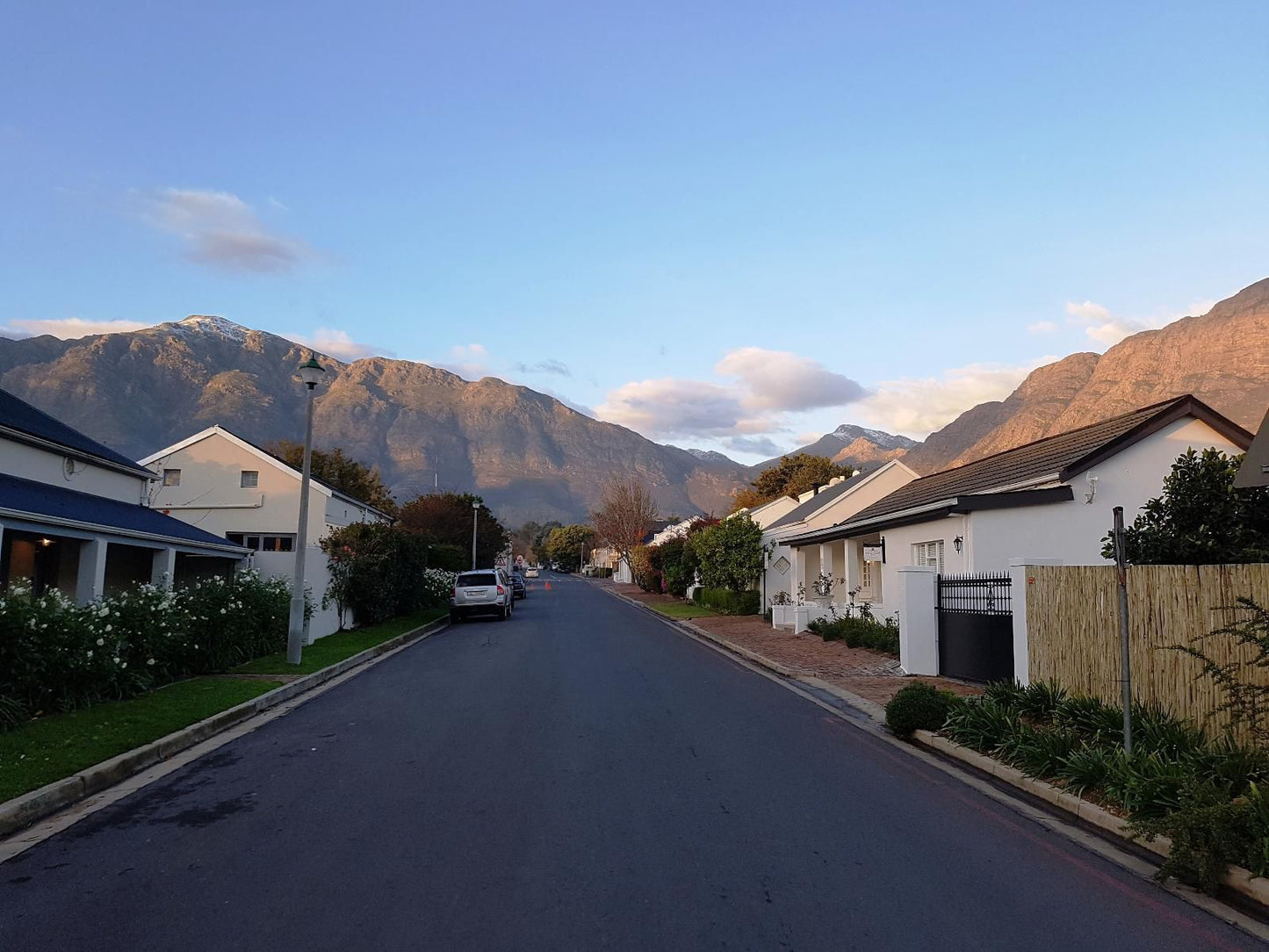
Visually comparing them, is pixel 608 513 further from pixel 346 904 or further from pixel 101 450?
pixel 346 904

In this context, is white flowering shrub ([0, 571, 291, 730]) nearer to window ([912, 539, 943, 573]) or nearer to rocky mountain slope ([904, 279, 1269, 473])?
window ([912, 539, 943, 573])

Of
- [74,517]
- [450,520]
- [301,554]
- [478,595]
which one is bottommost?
[478,595]

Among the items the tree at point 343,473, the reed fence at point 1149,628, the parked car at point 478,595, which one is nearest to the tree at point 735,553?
the parked car at point 478,595

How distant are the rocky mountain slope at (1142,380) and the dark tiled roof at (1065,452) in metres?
60.2

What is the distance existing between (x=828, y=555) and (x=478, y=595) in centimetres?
1286

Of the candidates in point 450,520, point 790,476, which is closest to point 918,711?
point 450,520

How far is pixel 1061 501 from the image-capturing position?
17.5 metres

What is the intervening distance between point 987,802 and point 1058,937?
3101 mm

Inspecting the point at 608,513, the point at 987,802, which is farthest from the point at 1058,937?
the point at 608,513

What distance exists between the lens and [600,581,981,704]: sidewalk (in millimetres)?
15086

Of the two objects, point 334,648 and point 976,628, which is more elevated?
point 976,628

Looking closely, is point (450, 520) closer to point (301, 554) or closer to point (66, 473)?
point (66, 473)

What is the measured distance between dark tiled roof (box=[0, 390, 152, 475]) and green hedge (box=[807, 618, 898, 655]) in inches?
689

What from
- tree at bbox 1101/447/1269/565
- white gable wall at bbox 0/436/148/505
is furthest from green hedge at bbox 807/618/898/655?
white gable wall at bbox 0/436/148/505
